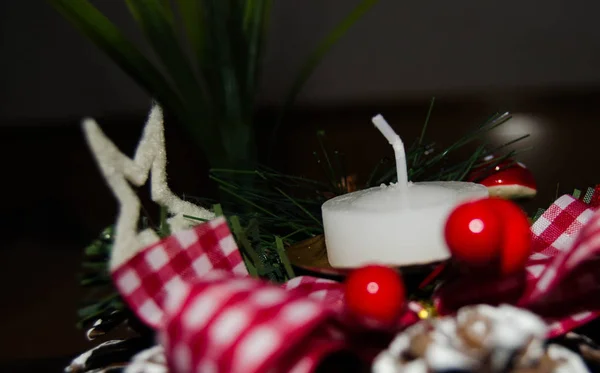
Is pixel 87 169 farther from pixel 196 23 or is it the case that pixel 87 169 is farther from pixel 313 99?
pixel 196 23

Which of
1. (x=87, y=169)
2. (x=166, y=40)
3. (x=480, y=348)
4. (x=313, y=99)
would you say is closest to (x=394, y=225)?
(x=480, y=348)

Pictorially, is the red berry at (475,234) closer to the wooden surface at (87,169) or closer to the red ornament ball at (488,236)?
the red ornament ball at (488,236)

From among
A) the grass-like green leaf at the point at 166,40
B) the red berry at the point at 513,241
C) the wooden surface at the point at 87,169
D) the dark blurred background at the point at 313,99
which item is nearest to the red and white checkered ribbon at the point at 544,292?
the red berry at the point at 513,241

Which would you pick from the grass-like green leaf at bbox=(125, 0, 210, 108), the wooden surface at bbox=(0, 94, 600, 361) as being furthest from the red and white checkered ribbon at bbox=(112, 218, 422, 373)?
the wooden surface at bbox=(0, 94, 600, 361)

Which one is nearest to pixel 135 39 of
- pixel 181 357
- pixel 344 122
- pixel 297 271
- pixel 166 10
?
pixel 344 122

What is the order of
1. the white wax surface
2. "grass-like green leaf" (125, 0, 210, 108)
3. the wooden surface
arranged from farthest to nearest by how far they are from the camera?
the wooden surface, "grass-like green leaf" (125, 0, 210, 108), the white wax surface

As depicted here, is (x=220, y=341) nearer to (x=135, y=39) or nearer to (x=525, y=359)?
(x=525, y=359)

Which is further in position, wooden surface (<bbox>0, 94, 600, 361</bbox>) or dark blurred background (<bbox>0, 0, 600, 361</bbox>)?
dark blurred background (<bbox>0, 0, 600, 361</bbox>)

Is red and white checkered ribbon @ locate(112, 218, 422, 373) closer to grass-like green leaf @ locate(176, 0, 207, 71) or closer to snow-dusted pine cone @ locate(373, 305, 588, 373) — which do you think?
snow-dusted pine cone @ locate(373, 305, 588, 373)
